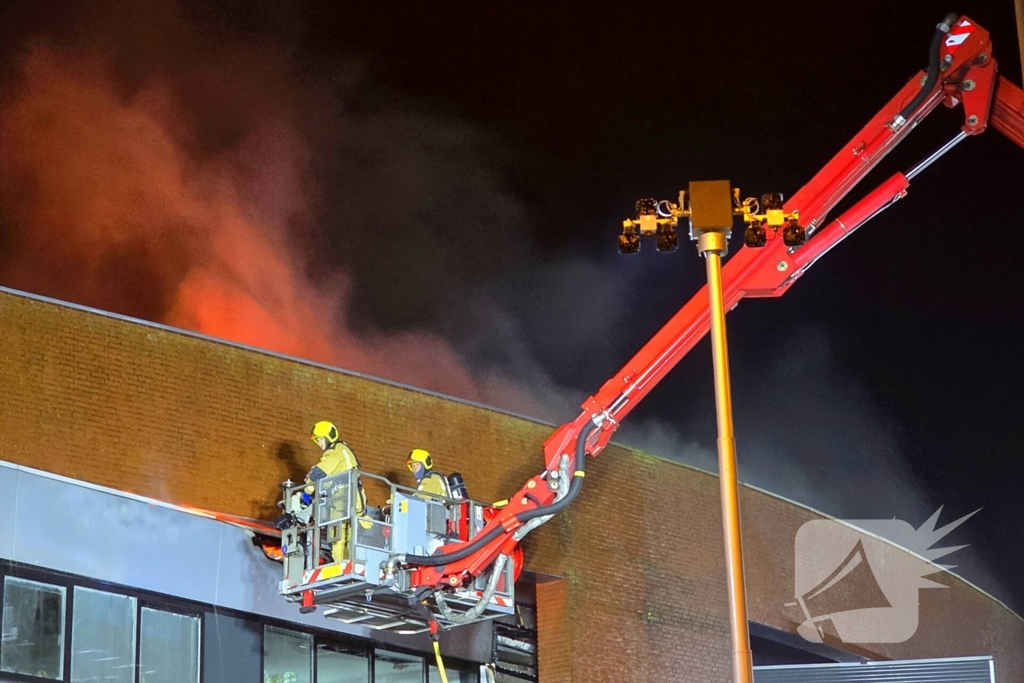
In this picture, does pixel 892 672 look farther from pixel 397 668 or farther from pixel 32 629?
pixel 32 629

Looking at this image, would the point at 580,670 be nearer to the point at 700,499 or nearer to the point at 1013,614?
the point at 700,499

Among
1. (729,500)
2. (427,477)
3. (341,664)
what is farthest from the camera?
(341,664)

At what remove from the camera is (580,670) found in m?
17.0

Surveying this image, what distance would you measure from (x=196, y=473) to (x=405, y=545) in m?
2.65

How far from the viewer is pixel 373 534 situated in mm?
13234

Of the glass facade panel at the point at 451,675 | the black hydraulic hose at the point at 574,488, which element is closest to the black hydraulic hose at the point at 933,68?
the black hydraulic hose at the point at 574,488

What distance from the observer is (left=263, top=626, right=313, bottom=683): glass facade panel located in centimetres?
1464

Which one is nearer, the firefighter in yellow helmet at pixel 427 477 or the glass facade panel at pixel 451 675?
the firefighter in yellow helmet at pixel 427 477

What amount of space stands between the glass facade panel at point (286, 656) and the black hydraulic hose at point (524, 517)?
2474mm

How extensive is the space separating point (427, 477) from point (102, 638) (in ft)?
12.4

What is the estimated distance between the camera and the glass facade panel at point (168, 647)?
13625mm

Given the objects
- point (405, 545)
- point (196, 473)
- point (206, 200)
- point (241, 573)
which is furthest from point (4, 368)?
point (206, 200)

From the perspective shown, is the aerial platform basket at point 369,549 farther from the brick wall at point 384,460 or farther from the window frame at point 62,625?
the window frame at point 62,625

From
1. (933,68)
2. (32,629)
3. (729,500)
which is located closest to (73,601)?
(32,629)
